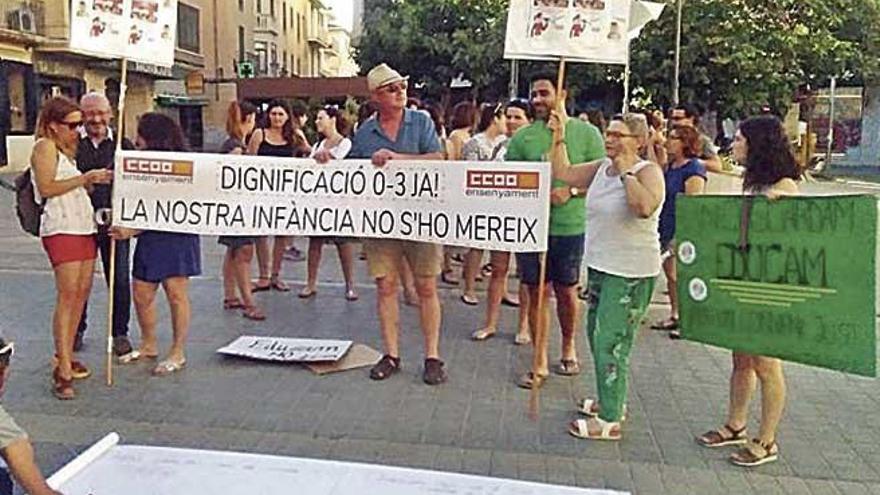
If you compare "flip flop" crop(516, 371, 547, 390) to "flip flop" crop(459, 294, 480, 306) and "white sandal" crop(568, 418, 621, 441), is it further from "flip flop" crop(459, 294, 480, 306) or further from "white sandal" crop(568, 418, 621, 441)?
"flip flop" crop(459, 294, 480, 306)

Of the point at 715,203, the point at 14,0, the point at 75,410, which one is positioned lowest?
the point at 75,410

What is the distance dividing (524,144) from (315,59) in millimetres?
70770

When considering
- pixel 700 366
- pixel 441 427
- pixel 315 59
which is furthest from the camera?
pixel 315 59

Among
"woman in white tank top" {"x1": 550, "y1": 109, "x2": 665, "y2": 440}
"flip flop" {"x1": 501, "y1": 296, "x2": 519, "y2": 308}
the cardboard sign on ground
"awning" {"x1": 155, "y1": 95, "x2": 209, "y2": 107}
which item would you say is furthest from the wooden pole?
"awning" {"x1": 155, "y1": 95, "x2": 209, "y2": 107}

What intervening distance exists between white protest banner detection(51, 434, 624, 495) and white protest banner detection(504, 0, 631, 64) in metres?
2.38

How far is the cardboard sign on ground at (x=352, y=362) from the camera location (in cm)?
564

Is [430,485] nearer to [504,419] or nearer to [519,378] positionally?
[504,419]

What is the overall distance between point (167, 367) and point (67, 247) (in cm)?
106

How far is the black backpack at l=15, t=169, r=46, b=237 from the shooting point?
198 inches

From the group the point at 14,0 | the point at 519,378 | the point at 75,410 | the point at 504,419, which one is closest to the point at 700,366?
the point at 519,378

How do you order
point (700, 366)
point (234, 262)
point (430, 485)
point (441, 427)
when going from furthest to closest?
point (234, 262) → point (700, 366) → point (441, 427) → point (430, 485)

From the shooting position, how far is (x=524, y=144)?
531cm

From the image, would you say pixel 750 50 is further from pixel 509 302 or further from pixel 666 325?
pixel 666 325

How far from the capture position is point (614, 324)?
4.28 metres
